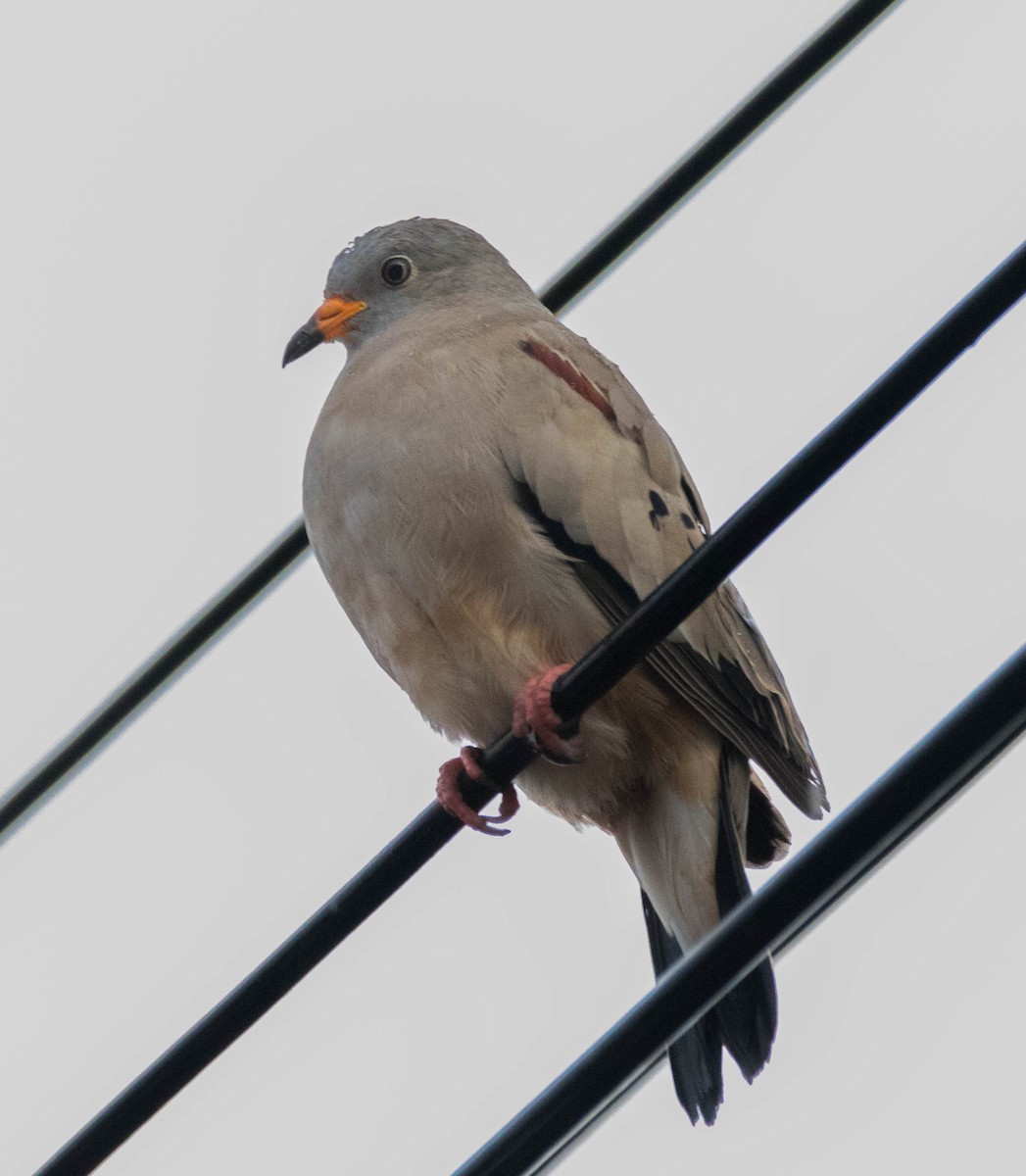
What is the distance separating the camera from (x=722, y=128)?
3516 millimetres

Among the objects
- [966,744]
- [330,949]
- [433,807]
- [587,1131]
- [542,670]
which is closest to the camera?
[966,744]

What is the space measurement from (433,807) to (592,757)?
93 centimetres

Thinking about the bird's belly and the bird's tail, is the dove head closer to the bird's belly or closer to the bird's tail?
the bird's belly

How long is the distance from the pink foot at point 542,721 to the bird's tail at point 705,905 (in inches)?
14.2

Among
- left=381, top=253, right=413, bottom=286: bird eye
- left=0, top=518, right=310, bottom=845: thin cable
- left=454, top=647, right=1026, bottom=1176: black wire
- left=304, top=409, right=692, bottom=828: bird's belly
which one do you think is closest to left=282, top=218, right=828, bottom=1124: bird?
left=304, top=409, right=692, bottom=828: bird's belly

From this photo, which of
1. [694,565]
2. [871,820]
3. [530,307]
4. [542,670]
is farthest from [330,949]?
[530,307]

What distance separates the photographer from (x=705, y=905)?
11.9 feet

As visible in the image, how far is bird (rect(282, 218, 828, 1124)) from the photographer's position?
3.49 metres

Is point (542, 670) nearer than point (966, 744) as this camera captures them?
No

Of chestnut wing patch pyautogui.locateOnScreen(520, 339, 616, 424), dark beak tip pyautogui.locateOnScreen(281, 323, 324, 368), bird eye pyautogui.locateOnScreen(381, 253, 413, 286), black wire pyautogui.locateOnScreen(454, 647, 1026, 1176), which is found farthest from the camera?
bird eye pyautogui.locateOnScreen(381, 253, 413, 286)

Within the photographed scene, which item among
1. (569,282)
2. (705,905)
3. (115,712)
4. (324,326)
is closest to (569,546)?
(569,282)

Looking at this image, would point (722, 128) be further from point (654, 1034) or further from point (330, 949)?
point (654, 1034)

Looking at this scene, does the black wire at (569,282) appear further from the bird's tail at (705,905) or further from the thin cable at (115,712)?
the bird's tail at (705,905)

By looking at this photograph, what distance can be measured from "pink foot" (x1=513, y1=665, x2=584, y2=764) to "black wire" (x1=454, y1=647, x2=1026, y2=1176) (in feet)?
3.85
